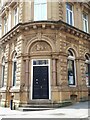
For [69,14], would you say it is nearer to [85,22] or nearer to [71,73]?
[85,22]

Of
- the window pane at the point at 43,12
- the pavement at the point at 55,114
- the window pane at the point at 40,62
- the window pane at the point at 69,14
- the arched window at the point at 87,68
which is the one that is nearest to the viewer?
the pavement at the point at 55,114

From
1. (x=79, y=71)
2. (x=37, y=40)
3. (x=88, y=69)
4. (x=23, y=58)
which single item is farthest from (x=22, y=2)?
(x=88, y=69)

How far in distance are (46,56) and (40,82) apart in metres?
2.22

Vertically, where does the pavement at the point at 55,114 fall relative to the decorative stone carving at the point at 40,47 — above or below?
below

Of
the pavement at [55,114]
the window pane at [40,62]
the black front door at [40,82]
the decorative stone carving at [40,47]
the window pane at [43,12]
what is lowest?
the pavement at [55,114]

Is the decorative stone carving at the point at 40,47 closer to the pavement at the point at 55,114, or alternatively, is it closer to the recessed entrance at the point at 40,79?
the recessed entrance at the point at 40,79

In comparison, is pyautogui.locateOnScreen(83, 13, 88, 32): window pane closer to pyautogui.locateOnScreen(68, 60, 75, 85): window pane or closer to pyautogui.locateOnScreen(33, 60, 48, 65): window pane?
pyautogui.locateOnScreen(68, 60, 75, 85): window pane

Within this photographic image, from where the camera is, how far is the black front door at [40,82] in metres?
14.0

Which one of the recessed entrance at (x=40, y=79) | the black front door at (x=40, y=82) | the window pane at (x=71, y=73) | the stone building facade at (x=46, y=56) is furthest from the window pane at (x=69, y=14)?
the black front door at (x=40, y=82)

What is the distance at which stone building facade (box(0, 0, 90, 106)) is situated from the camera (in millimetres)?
14102

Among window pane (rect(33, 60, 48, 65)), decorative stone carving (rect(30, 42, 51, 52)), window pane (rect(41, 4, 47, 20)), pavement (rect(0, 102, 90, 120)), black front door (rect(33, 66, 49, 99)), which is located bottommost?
pavement (rect(0, 102, 90, 120))

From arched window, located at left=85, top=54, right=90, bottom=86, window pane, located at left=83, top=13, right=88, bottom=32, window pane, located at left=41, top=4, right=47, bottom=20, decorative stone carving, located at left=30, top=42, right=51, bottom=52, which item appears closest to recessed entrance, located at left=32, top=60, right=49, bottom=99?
decorative stone carving, located at left=30, top=42, right=51, bottom=52

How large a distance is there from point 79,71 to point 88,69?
2.42 m

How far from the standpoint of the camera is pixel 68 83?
1523 cm
